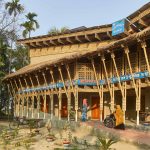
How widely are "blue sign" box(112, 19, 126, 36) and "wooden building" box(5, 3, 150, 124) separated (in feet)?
0.96

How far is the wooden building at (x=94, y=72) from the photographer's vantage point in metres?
21.2

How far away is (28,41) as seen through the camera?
123 feet

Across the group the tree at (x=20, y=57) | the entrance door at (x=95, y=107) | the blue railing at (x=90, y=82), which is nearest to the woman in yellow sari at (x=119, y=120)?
the blue railing at (x=90, y=82)

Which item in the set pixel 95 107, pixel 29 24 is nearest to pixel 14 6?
pixel 29 24

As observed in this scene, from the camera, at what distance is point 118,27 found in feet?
87.4

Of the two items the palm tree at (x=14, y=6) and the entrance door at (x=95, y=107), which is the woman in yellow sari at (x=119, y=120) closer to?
the entrance door at (x=95, y=107)

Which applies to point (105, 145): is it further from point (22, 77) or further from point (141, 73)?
point (22, 77)

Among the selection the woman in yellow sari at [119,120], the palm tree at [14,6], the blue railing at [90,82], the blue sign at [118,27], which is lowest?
the woman in yellow sari at [119,120]

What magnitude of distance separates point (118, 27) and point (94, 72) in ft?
14.6

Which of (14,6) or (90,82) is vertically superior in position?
(14,6)

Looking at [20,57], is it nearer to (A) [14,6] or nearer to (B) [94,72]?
(A) [14,6]

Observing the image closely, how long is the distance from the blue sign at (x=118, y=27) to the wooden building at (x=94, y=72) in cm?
29

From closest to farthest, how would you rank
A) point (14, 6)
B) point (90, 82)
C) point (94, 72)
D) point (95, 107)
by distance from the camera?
point (94, 72) → point (90, 82) → point (95, 107) → point (14, 6)

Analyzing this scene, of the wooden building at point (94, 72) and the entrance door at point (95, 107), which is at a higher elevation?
the wooden building at point (94, 72)
